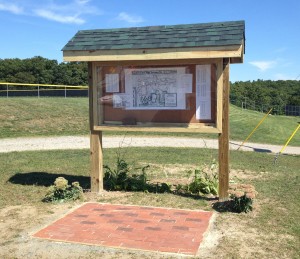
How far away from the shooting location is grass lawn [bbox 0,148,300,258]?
4551 mm

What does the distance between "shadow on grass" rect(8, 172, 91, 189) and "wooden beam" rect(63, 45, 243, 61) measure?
7.83 ft

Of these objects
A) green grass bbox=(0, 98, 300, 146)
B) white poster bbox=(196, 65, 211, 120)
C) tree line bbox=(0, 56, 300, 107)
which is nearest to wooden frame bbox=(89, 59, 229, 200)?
white poster bbox=(196, 65, 211, 120)

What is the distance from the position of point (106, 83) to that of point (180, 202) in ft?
7.61

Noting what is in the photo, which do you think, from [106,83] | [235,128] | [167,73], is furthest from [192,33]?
[235,128]

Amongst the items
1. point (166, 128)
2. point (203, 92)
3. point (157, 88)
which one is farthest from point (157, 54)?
point (166, 128)

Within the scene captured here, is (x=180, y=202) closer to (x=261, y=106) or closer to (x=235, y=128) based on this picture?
(x=235, y=128)

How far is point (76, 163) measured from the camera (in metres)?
9.92

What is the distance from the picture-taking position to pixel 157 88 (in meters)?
6.62

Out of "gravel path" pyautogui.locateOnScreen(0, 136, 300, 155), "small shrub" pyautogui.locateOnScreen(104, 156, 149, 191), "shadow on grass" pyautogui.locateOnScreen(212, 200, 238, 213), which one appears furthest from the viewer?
"gravel path" pyautogui.locateOnScreen(0, 136, 300, 155)

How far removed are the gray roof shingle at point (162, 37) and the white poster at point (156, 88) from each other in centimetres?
53

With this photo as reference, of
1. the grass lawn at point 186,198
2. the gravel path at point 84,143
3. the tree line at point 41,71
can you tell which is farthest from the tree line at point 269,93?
the grass lawn at point 186,198

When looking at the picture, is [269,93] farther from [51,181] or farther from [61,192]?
[61,192]

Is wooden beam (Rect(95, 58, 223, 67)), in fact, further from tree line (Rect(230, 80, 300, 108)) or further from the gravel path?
tree line (Rect(230, 80, 300, 108))

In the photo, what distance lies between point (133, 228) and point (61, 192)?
1862mm
